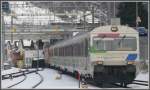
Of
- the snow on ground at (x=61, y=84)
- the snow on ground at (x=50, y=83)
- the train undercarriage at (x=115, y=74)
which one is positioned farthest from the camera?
the snow on ground at (x=50, y=83)

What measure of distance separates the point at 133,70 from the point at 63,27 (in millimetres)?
37578

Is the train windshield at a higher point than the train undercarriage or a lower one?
higher

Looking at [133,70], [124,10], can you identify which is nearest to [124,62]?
[133,70]

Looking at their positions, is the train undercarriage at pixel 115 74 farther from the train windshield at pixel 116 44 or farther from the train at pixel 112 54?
the train windshield at pixel 116 44

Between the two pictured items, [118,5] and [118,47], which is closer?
[118,47]

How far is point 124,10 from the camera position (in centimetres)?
5781

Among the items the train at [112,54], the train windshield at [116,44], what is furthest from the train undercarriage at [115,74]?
the train windshield at [116,44]

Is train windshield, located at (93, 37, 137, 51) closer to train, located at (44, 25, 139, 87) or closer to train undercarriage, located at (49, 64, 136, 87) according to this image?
train, located at (44, 25, 139, 87)

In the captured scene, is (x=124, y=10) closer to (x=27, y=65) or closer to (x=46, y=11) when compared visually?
(x=46, y=11)

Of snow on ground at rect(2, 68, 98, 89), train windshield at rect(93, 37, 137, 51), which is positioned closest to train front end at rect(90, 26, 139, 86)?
train windshield at rect(93, 37, 137, 51)

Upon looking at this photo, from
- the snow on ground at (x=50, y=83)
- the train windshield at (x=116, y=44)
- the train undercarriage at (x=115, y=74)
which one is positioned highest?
the train windshield at (x=116, y=44)

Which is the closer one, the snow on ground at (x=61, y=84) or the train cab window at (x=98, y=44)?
the train cab window at (x=98, y=44)

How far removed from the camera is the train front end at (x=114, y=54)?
865 inches

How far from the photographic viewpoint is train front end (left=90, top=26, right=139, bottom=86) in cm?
2197
